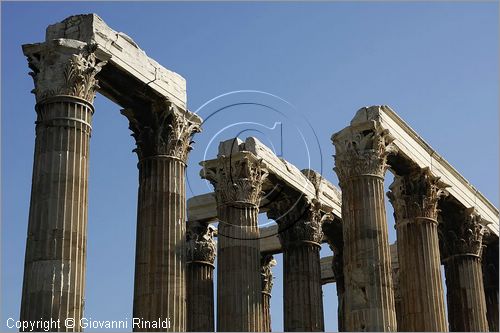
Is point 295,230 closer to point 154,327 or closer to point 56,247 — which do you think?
point 154,327

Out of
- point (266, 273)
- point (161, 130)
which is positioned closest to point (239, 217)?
point (161, 130)

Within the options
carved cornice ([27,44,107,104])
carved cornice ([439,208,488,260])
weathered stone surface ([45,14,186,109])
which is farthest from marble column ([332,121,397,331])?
carved cornice ([27,44,107,104])

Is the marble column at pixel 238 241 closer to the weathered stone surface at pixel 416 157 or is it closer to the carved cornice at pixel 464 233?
the weathered stone surface at pixel 416 157

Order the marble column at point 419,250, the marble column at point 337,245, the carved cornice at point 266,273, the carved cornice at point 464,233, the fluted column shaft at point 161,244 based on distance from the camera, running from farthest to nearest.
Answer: the carved cornice at point 266,273, the marble column at point 337,245, the carved cornice at point 464,233, the marble column at point 419,250, the fluted column shaft at point 161,244

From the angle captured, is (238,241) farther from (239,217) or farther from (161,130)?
(161,130)

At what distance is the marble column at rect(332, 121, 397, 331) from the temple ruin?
49mm

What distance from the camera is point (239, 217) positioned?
130 feet

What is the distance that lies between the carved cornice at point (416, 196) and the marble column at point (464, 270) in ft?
14.7

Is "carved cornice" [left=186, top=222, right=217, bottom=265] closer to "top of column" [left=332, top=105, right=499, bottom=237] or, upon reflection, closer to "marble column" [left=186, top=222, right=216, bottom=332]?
"marble column" [left=186, top=222, right=216, bottom=332]

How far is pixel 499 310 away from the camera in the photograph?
49312 mm

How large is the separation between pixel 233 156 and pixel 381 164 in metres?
6.52

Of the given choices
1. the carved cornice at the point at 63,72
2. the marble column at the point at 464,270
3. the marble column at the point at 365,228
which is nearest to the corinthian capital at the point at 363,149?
the marble column at the point at 365,228

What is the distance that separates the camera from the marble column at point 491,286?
50.6 metres

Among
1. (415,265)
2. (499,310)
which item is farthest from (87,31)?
(499,310)
